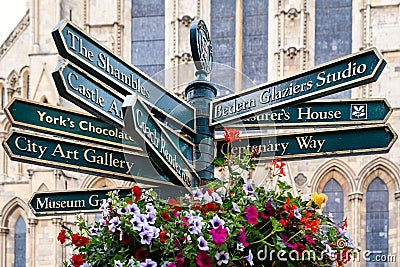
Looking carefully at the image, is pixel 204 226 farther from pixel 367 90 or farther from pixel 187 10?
pixel 187 10

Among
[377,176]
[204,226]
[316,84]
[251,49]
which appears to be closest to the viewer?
[204,226]

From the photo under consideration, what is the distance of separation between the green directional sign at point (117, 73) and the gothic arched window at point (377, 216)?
1234 centimetres

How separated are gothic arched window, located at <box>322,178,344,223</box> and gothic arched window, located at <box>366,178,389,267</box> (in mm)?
546

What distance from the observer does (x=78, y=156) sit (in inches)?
149

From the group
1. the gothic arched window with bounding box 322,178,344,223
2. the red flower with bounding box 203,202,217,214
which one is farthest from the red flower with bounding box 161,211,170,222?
the gothic arched window with bounding box 322,178,344,223

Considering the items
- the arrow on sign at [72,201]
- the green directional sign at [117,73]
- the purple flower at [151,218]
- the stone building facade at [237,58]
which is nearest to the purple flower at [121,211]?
the purple flower at [151,218]

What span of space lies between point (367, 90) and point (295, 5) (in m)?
2.44

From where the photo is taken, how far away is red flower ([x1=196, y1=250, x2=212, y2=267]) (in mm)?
2664

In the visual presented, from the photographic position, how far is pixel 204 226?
2.76 meters

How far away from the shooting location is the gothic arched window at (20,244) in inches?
679

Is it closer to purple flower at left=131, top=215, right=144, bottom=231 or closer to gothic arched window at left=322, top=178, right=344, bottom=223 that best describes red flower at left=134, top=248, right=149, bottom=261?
purple flower at left=131, top=215, right=144, bottom=231

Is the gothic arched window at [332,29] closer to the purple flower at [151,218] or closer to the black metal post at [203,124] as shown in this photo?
the black metal post at [203,124]

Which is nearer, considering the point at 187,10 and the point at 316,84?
the point at 316,84

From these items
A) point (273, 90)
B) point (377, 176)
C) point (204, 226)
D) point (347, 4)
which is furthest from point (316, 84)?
point (347, 4)
